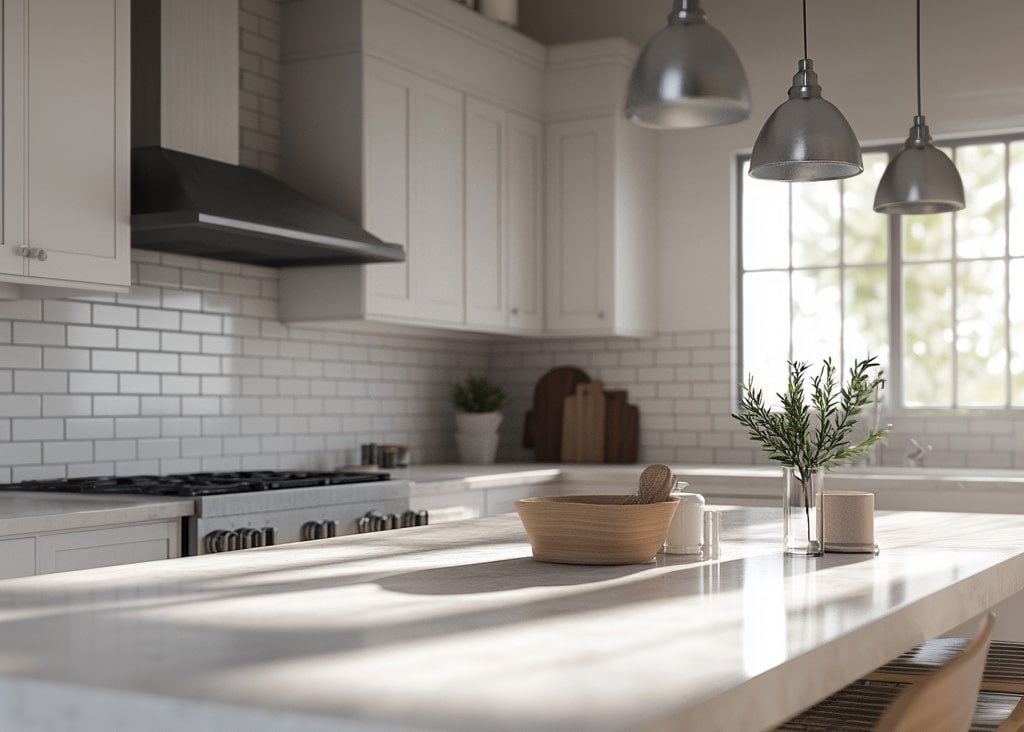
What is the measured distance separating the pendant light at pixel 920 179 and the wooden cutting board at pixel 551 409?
2.88m

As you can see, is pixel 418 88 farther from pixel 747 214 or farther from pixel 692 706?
pixel 692 706

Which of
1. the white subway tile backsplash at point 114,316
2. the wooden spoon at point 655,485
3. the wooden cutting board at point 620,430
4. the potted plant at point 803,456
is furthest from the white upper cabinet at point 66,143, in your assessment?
the wooden cutting board at point 620,430

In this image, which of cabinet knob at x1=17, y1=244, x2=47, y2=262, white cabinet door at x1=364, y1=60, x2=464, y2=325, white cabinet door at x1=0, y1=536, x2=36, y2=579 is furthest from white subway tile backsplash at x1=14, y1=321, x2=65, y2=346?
white cabinet door at x1=364, y1=60, x2=464, y2=325

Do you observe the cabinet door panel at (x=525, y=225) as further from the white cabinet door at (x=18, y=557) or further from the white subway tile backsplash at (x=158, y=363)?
the white cabinet door at (x=18, y=557)

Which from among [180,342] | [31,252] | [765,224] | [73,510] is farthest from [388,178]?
[73,510]

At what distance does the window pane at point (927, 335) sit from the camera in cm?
543

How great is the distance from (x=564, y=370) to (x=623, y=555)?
4.04 meters

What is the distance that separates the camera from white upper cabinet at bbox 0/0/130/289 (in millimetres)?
3375

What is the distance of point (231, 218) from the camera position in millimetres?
3828

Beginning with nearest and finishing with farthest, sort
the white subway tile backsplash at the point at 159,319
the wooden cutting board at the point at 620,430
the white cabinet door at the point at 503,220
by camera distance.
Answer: the white subway tile backsplash at the point at 159,319 → the white cabinet door at the point at 503,220 → the wooden cutting board at the point at 620,430

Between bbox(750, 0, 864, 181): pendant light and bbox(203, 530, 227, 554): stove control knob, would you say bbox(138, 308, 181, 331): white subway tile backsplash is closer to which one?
bbox(203, 530, 227, 554): stove control knob

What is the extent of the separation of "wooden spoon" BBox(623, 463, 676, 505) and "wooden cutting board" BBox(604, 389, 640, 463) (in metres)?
3.77

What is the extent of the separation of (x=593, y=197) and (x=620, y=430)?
3.66ft

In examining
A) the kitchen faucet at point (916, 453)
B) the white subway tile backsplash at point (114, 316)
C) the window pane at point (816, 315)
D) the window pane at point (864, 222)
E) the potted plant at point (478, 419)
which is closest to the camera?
the white subway tile backsplash at point (114, 316)
